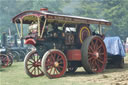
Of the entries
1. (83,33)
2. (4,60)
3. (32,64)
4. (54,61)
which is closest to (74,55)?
(54,61)

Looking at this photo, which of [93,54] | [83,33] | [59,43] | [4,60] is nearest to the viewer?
[59,43]

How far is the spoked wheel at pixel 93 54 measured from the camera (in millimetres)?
7969

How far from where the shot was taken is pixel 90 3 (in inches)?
1650

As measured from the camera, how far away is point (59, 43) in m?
8.14

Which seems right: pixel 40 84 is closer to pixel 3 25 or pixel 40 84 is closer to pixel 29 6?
pixel 3 25

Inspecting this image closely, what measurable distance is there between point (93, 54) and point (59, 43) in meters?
1.26

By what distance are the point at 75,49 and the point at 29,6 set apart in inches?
1234

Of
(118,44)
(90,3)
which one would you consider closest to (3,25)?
(90,3)

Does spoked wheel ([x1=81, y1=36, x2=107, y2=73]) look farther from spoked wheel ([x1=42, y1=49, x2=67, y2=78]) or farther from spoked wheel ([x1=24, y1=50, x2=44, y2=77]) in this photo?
spoked wheel ([x1=24, y1=50, x2=44, y2=77])

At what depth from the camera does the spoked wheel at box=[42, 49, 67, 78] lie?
7.12 meters

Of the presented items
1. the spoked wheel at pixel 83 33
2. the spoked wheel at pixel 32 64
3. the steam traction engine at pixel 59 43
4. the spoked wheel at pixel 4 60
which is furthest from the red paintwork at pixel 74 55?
the spoked wheel at pixel 4 60

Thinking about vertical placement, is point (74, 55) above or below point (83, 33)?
Result: below

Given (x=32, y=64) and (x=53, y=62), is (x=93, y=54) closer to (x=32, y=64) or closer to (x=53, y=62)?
(x=53, y=62)

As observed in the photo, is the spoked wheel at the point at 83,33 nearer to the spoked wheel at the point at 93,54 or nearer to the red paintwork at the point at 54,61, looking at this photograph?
the spoked wheel at the point at 93,54
